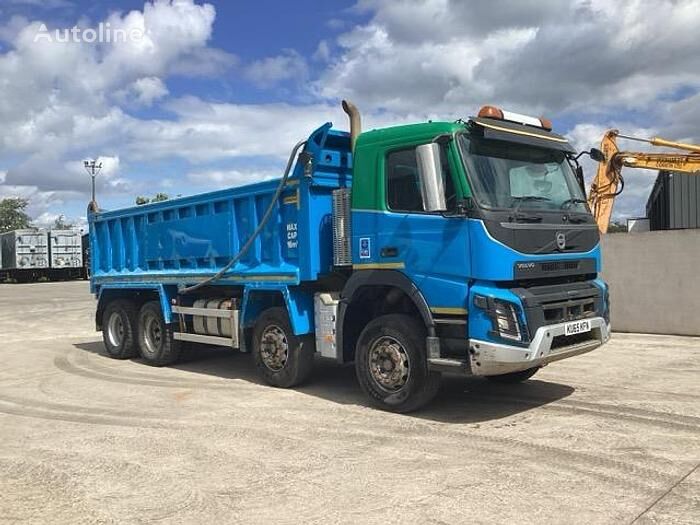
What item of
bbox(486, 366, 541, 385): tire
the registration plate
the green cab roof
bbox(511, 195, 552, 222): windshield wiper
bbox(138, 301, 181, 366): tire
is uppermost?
the green cab roof

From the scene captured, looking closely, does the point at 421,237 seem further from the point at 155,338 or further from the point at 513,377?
the point at 155,338

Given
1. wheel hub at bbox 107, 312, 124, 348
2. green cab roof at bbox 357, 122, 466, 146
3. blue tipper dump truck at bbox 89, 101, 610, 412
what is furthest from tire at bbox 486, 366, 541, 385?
wheel hub at bbox 107, 312, 124, 348

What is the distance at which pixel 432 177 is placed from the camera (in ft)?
20.1

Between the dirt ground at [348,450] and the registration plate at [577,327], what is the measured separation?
2.77ft

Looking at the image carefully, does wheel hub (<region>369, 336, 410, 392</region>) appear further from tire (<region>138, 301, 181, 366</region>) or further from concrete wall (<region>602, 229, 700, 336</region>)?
concrete wall (<region>602, 229, 700, 336</region>)

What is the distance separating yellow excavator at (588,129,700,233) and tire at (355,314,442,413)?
11925 millimetres

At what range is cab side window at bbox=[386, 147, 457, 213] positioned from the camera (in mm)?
6594

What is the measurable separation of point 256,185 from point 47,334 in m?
9.74

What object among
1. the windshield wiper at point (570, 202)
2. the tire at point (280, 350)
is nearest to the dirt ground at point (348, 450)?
the tire at point (280, 350)

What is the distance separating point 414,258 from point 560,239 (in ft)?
4.67

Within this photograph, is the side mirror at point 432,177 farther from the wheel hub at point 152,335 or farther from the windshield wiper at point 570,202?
the wheel hub at point 152,335

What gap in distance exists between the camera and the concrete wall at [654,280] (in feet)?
41.1

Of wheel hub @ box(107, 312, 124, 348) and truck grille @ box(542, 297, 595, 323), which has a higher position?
truck grille @ box(542, 297, 595, 323)

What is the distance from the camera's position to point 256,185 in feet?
28.1
